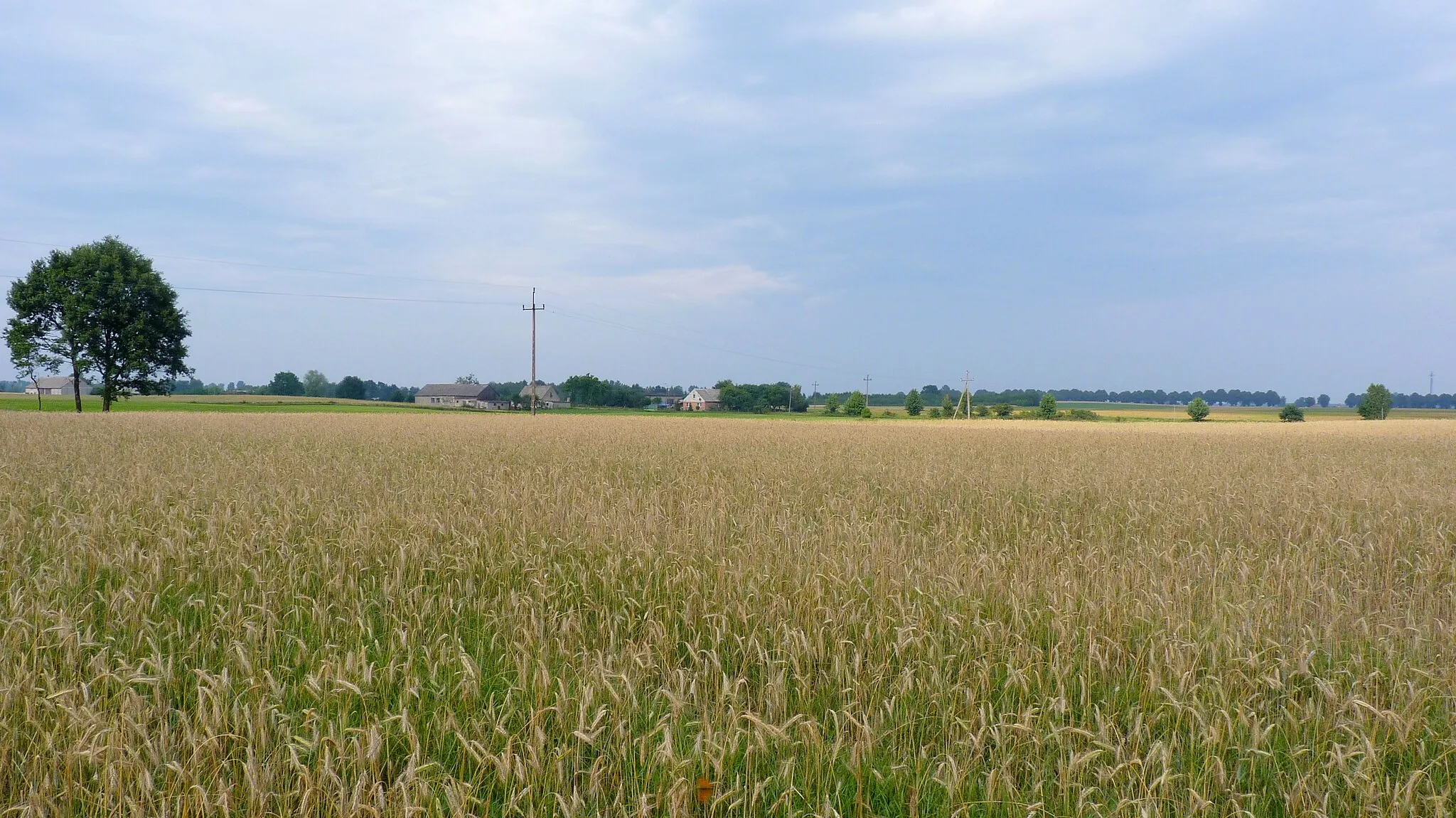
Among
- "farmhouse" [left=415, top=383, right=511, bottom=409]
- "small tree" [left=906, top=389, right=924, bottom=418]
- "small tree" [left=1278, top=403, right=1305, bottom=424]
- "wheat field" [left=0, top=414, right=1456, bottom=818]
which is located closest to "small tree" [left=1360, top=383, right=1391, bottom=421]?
"small tree" [left=1278, top=403, right=1305, bottom=424]

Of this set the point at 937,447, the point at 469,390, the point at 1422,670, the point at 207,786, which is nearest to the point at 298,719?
the point at 207,786

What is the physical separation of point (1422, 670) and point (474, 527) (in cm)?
672

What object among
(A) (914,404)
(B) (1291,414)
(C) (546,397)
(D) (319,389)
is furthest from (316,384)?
(B) (1291,414)

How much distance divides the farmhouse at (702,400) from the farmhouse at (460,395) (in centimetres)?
3659

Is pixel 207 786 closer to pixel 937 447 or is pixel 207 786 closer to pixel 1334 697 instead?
pixel 1334 697

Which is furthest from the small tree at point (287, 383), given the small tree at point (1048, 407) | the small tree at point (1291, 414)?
the small tree at point (1291, 414)

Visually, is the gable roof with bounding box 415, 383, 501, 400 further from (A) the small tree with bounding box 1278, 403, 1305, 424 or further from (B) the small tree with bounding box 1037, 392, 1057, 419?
(A) the small tree with bounding box 1278, 403, 1305, 424

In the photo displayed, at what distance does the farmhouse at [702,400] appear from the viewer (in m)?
143

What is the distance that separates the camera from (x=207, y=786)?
8.54 ft

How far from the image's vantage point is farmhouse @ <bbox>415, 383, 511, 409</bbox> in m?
134

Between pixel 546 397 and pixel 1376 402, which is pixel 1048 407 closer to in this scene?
pixel 1376 402

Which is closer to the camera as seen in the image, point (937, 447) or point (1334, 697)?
point (1334, 697)

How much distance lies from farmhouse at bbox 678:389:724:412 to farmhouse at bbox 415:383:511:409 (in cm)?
3659

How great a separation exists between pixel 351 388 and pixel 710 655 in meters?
146
